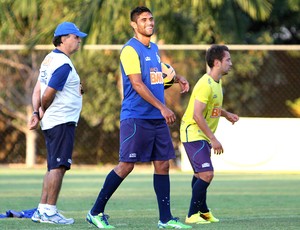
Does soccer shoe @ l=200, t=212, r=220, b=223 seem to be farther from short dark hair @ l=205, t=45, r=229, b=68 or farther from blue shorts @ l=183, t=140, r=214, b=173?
short dark hair @ l=205, t=45, r=229, b=68

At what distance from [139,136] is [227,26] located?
51.8 ft

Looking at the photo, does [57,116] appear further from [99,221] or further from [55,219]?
[99,221]

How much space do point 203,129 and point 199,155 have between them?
302 millimetres

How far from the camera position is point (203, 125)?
31.1ft

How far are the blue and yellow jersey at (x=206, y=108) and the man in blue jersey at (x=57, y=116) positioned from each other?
3.69ft

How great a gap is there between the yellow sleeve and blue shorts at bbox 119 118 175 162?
1.48ft

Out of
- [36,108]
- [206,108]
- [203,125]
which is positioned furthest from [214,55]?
[36,108]

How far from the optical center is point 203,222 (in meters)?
9.49

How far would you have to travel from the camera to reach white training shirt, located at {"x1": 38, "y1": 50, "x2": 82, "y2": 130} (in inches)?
373

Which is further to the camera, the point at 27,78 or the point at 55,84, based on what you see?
the point at 27,78

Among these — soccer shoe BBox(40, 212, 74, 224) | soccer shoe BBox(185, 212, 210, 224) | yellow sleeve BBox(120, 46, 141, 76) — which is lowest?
soccer shoe BBox(40, 212, 74, 224)

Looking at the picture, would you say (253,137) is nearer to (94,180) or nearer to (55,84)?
(94,180)

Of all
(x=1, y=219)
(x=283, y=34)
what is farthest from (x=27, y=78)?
(x=1, y=219)

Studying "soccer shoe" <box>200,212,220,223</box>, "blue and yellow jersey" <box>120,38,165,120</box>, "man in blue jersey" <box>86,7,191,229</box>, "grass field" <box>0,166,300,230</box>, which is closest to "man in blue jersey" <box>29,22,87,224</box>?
"grass field" <box>0,166,300,230</box>
